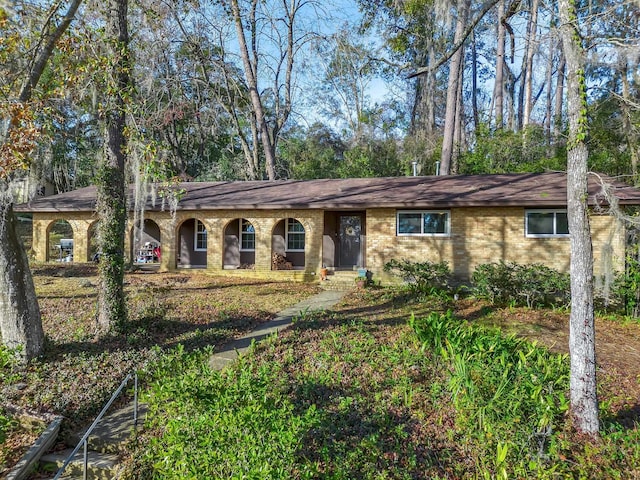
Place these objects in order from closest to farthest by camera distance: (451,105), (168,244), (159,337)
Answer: (159,337)
(168,244)
(451,105)

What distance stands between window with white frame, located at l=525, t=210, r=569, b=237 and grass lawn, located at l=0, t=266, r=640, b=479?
4145 millimetres

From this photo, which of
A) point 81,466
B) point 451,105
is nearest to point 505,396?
point 81,466

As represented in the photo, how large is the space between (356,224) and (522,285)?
6894 mm

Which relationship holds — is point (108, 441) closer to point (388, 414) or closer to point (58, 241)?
point (388, 414)

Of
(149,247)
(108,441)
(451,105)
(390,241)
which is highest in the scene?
(451,105)

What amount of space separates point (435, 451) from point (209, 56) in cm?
2192

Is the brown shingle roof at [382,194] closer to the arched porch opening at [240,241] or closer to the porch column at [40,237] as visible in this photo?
the porch column at [40,237]

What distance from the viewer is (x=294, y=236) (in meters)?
15.4

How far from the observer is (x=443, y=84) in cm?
2920

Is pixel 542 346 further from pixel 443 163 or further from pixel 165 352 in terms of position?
pixel 443 163

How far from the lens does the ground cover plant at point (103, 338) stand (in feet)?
15.2

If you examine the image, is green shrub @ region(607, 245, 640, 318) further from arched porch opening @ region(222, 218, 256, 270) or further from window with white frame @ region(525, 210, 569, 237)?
arched porch opening @ region(222, 218, 256, 270)

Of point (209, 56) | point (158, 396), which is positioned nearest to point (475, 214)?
point (158, 396)

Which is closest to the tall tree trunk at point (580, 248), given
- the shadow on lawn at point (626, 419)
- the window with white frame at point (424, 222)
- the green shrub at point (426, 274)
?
the shadow on lawn at point (626, 419)
